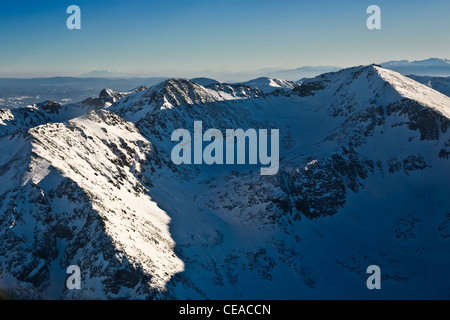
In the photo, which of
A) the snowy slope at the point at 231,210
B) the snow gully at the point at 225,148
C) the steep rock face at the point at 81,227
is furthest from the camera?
the snow gully at the point at 225,148

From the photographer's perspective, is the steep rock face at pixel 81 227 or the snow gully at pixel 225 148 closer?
the steep rock face at pixel 81 227

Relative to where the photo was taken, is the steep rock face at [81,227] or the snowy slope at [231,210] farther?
the snowy slope at [231,210]

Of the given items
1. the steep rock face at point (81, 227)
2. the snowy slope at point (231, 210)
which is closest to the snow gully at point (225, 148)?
the snowy slope at point (231, 210)


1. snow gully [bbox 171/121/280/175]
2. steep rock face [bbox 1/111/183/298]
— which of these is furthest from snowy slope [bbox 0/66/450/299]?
snow gully [bbox 171/121/280/175]

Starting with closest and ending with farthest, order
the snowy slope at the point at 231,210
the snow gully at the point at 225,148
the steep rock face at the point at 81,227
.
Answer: the steep rock face at the point at 81,227
the snowy slope at the point at 231,210
the snow gully at the point at 225,148

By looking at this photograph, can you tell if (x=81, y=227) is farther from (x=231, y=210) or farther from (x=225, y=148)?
(x=225, y=148)

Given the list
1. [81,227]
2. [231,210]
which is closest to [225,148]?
[231,210]

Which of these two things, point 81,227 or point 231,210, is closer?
point 81,227

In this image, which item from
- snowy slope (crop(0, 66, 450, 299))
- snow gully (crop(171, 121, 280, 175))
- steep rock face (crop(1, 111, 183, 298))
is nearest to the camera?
steep rock face (crop(1, 111, 183, 298))

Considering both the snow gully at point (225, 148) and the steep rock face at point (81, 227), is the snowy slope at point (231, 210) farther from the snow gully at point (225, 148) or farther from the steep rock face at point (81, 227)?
the snow gully at point (225, 148)

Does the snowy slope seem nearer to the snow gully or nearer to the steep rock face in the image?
the steep rock face
